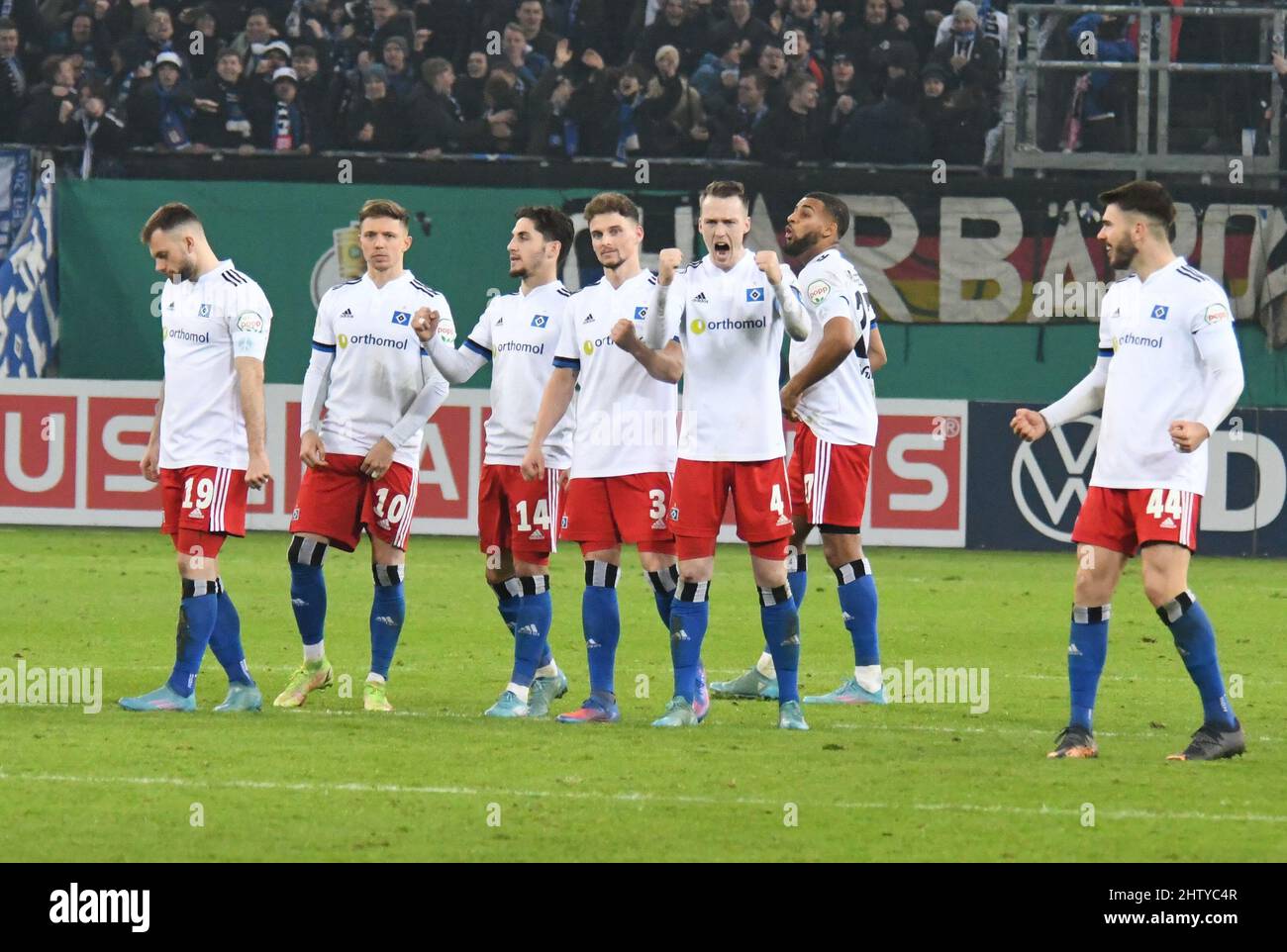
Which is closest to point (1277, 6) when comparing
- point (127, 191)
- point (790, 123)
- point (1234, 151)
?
point (1234, 151)

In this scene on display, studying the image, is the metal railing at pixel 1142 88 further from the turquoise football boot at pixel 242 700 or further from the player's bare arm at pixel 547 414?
the turquoise football boot at pixel 242 700

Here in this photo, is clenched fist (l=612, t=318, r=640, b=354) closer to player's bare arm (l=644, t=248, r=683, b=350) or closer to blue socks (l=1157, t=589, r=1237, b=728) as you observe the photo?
player's bare arm (l=644, t=248, r=683, b=350)

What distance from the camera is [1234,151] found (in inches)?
718

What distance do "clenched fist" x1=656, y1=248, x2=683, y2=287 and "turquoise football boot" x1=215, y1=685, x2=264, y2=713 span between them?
243 cm

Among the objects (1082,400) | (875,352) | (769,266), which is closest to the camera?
(769,266)

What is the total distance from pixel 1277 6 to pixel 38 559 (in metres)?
11.8

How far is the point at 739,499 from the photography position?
26.7 ft

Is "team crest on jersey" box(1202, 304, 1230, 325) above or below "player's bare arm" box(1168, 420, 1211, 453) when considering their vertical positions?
above

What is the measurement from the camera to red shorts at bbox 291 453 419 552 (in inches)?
349

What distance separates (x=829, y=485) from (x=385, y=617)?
7.11ft

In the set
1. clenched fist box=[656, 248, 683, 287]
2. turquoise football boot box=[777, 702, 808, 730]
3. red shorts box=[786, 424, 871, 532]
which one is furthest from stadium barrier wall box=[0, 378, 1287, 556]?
clenched fist box=[656, 248, 683, 287]

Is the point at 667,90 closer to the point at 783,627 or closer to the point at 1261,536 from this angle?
the point at 1261,536

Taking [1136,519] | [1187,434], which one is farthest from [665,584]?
[1187,434]

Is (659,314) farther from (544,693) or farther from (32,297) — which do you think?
(32,297)
